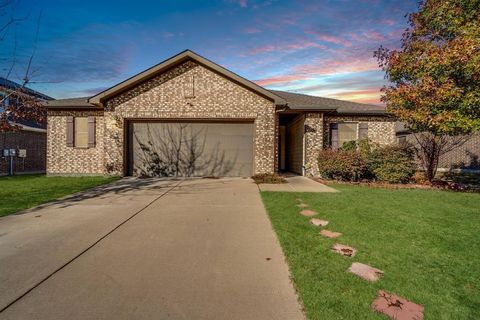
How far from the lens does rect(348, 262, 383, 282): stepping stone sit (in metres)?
2.93

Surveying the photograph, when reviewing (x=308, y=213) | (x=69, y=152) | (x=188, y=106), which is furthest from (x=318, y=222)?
(x=69, y=152)

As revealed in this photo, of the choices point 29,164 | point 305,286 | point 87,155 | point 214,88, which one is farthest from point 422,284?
point 29,164

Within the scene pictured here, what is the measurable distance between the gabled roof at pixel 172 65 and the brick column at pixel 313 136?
7.92ft

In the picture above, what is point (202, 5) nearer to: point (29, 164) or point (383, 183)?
point (383, 183)

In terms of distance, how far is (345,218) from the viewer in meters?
5.32

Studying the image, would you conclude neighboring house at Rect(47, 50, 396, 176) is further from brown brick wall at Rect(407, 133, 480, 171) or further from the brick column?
brown brick wall at Rect(407, 133, 480, 171)

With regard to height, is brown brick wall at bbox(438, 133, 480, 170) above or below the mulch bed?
above

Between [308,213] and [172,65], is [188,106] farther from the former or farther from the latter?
[308,213]

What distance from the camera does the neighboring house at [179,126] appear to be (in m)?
12.0

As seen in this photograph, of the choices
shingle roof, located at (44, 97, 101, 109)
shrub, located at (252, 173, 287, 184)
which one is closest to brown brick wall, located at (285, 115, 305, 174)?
shrub, located at (252, 173, 287, 184)

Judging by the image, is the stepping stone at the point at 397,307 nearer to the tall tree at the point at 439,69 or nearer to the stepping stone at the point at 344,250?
the stepping stone at the point at 344,250

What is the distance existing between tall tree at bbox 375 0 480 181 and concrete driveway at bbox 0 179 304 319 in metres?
7.04

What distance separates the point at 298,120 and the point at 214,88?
17.2 ft

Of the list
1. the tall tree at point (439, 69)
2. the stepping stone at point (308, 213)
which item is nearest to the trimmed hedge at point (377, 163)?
the tall tree at point (439, 69)
